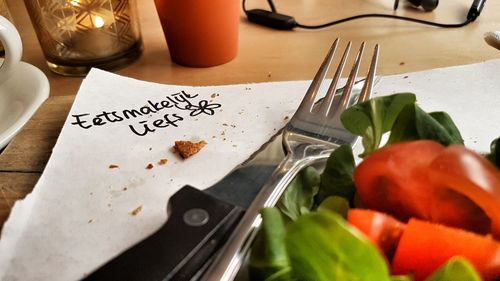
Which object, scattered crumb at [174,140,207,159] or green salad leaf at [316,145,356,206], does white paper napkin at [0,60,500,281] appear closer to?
scattered crumb at [174,140,207,159]

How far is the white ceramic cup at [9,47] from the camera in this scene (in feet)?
1.59

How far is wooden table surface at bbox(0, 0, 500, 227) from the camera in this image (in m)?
0.47

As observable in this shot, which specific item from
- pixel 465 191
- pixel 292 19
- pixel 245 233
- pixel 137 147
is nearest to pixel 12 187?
pixel 137 147

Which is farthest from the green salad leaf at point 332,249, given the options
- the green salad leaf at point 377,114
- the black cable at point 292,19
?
the black cable at point 292,19

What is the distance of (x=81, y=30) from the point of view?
1.85 ft

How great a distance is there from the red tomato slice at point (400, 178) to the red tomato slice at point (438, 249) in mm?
14

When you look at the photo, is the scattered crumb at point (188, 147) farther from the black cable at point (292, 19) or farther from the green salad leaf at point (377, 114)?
the black cable at point (292, 19)

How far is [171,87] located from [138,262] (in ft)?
0.84

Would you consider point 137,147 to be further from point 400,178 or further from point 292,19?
point 292,19

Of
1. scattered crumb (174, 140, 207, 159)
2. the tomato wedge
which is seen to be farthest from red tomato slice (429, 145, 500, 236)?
scattered crumb (174, 140, 207, 159)

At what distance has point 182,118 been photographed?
45cm

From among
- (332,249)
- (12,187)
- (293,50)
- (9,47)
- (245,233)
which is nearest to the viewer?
(332,249)

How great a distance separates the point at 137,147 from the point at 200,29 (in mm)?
191

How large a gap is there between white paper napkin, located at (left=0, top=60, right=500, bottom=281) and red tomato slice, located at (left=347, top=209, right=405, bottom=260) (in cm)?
17
